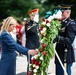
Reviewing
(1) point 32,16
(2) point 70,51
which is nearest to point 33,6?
(1) point 32,16

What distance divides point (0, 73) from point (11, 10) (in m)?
20.3

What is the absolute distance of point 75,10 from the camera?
1039 inches

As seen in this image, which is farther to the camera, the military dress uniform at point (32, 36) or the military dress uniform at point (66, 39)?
the military dress uniform at point (32, 36)

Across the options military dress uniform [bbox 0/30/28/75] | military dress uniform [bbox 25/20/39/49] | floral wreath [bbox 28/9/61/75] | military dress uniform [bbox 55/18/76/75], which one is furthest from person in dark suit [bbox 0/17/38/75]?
military dress uniform [bbox 25/20/39/49]

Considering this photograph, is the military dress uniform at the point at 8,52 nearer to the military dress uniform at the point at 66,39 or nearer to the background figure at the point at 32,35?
the military dress uniform at the point at 66,39

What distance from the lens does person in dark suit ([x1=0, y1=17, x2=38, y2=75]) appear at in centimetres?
576

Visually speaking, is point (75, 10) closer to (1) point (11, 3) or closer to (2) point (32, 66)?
(1) point (11, 3)

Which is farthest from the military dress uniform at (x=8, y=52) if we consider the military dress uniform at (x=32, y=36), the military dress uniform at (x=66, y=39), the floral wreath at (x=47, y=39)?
the military dress uniform at (x=32, y=36)

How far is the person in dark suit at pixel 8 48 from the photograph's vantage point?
5.76 m

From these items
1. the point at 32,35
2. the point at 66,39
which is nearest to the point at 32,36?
the point at 32,35

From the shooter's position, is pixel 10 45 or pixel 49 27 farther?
pixel 10 45

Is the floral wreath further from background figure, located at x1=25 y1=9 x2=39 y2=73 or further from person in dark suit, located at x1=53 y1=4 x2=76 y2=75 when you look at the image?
background figure, located at x1=25 y1=9 x2=39 y2=73

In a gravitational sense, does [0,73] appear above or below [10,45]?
below

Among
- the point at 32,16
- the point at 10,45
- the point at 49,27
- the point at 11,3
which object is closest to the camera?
the point at 49,27
